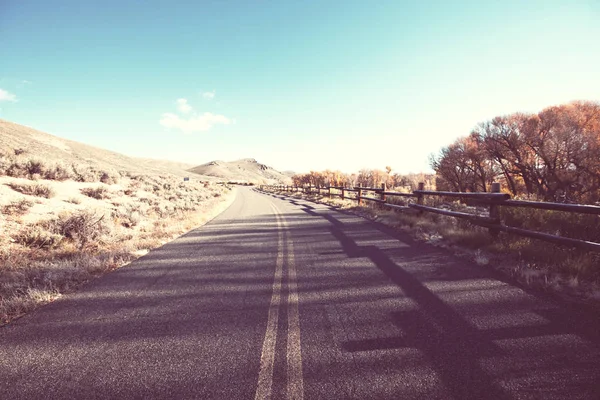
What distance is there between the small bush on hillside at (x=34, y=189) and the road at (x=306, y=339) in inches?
356

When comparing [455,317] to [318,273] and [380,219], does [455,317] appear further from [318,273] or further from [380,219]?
[380,219]

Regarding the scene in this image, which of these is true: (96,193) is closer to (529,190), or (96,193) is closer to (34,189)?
(34,189)

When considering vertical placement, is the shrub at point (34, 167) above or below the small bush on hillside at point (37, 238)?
above

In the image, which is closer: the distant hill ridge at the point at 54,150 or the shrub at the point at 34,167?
the shrub at the point at 34,167

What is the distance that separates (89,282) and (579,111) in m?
29.9

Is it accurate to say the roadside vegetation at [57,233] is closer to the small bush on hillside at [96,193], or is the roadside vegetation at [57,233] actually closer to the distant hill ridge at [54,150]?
the small bush on hillside at [96,193]

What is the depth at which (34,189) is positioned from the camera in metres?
10.8

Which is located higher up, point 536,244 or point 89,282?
point 536,244

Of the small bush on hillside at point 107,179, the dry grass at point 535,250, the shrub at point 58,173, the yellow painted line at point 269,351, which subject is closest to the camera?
the yellow painted line at point 269,351

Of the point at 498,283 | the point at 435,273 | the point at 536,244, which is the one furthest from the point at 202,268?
the point at 536,244

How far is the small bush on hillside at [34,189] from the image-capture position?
10573mm

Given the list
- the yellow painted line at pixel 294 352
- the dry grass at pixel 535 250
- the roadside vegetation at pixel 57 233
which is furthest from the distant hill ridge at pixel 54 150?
the dry grass at pixel 535 250

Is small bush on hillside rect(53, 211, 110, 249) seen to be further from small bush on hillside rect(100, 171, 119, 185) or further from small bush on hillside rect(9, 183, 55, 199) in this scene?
small bush on hillside rect(100, 171, 119, 185)

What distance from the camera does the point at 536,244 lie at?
219 inches
